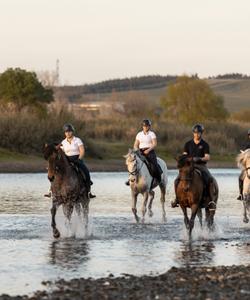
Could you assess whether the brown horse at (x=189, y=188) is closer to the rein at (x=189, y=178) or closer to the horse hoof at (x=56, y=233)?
the rein at (x=189, y=178)

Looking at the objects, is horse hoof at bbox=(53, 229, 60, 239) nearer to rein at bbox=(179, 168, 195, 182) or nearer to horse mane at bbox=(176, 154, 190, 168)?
rein at bbox=(179, 168, 195, 182)

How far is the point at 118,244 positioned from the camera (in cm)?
1950

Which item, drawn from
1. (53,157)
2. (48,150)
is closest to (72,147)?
(53,157)

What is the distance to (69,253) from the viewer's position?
17938 mm

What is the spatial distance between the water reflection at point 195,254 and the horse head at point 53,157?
3031 mm

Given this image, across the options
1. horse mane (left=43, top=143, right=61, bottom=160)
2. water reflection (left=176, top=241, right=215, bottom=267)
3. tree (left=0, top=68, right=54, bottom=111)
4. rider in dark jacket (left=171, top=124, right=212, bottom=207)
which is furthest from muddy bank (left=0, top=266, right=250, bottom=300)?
tree (left=0, top=68, right=54, bottom=111)

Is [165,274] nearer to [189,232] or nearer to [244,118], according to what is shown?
[189,232]

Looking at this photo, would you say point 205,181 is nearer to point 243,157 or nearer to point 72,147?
point 243,157

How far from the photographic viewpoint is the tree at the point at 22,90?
77688 mm

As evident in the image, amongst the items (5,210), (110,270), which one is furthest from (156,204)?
(110,270)

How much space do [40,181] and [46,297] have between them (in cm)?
3456

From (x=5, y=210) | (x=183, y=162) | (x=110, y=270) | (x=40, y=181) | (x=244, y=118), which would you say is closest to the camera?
(x=110, y=270)

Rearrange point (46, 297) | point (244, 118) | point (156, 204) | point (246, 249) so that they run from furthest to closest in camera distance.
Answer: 1. point (244, 118)
2. point (156, 204)
3. point (246, 249)
4. point (46, 297)

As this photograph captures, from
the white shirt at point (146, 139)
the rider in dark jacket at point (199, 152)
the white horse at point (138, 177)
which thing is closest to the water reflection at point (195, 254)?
the rider in dark jacket at point (199, 152)
